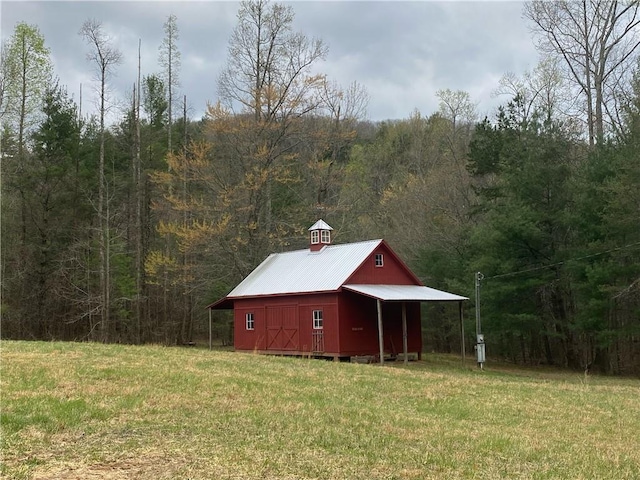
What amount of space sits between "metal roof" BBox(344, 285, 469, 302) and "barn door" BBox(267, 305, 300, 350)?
10.2 ft

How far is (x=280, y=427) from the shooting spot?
8.74 metres

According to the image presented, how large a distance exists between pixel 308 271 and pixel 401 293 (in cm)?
437

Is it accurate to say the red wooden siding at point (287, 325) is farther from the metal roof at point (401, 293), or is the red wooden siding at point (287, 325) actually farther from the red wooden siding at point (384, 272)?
the red wooden siding at point (384, 272)

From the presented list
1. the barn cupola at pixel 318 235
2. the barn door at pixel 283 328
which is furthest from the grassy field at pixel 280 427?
the barn cupola at pixel 318 235

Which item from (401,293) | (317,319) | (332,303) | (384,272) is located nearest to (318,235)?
(384,272)

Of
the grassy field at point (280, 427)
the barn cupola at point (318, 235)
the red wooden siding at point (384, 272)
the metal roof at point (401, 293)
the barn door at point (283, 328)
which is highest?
the barn cupola at point (318, 235)

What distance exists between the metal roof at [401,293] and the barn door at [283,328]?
310 cm

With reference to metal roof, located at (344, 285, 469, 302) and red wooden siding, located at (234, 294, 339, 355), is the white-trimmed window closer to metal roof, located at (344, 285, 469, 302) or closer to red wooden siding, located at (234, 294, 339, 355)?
red wooden siding, located at (234, 294, 339, 355)

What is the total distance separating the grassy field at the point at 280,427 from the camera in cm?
671

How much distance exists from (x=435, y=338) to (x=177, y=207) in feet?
57.2

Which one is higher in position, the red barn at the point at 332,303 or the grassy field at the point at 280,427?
the red barn at the point at 332,303

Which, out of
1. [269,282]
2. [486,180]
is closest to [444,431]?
[269,282]

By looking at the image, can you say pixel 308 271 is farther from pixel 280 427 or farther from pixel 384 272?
pixel 280 427

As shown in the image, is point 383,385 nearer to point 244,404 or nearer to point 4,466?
point 244,404
